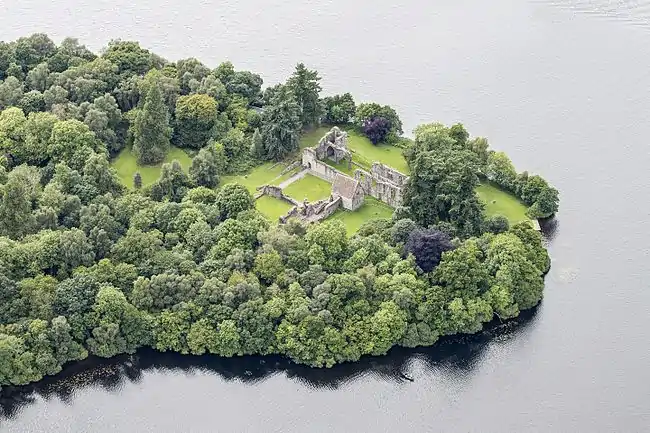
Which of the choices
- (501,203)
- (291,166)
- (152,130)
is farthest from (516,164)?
(152,130)

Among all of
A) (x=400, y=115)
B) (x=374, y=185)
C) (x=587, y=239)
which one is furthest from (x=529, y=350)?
(x=400, y=115)

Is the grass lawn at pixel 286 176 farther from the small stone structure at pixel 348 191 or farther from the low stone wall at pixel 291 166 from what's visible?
the small stone structure at pixel 348 191

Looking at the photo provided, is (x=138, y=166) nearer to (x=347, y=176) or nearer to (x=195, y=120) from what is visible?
(x=195, y=120)

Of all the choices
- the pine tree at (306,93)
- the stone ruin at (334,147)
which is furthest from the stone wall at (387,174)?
the pine tree at (306,93)

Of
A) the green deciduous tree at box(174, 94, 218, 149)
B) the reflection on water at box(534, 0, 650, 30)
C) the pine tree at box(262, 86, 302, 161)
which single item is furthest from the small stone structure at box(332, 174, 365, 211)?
the reflection on water at box(534, 0, 650, 30)

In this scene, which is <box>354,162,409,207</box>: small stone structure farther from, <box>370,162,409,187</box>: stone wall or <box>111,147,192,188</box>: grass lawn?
<box>111,147,192,188</box>: grass lawn
